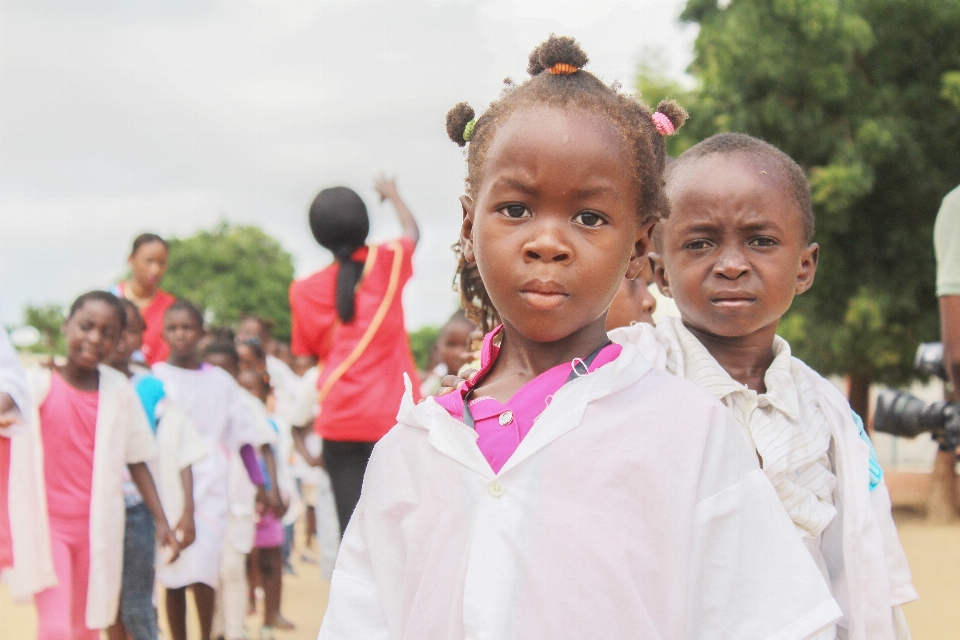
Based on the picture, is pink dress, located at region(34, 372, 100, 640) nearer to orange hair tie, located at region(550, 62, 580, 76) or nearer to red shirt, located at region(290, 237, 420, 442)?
red shirt, located at region(290, 237, 420, 442)

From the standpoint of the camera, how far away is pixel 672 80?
46.5 ft

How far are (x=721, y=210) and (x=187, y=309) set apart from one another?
4495 millimetres

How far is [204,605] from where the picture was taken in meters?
5.43

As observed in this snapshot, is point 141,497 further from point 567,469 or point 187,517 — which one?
point 567,469

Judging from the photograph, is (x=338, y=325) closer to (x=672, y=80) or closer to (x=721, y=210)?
(x=721, y=210)

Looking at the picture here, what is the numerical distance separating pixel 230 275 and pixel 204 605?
53.1 meters

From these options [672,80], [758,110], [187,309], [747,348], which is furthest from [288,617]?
[672,80]

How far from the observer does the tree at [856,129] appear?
11828mm

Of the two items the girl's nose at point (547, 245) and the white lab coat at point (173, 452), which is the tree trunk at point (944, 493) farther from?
the girl's nose at point (547, 245)

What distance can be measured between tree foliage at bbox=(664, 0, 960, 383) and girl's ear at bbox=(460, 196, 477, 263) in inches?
416

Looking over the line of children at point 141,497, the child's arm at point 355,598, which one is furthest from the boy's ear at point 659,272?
the line of children at point 141,497

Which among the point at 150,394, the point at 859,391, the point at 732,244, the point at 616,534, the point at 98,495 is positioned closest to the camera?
the point at 616,534

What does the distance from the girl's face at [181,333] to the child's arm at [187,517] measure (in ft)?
3.03

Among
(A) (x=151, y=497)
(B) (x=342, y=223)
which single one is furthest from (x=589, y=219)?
(A) (x=151, y=497)
